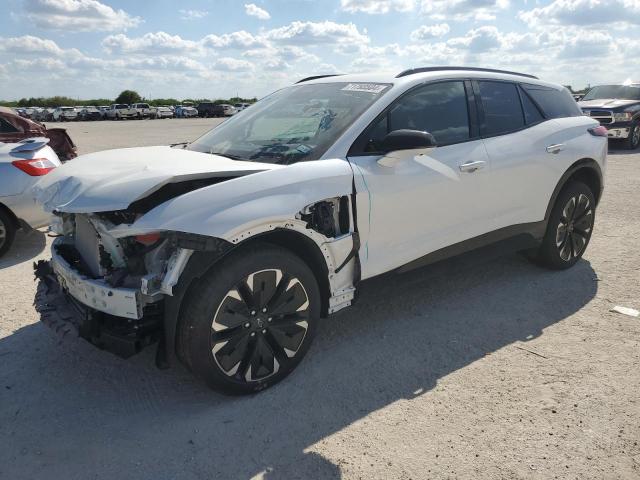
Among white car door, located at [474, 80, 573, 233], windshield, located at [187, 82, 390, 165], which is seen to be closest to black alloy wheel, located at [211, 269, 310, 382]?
windshield, located at [187, 82, 390, 165]

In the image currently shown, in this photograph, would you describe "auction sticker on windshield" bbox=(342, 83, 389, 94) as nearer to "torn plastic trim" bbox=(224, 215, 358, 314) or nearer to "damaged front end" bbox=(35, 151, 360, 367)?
"damaged front end" bbox=(35, 151, 360, 367)

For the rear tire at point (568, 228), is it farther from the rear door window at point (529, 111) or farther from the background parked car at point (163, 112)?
the background parked car at point (163, 112)

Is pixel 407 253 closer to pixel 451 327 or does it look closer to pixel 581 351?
pixel 451 327

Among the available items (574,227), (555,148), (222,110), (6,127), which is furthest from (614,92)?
(222,110)

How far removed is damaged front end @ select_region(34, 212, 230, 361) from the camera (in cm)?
264

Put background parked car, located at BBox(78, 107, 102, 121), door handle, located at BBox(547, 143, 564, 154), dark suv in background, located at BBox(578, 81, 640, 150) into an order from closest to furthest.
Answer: door handle, located at BBox(547, 143, 564, 154) → dark suv in background, located at BBox(578, 81, 640, 150) → background parked car, located at BBox(78, 107, 102, 121)

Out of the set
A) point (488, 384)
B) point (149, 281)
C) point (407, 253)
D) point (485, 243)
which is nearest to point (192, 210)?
point (149, 281)

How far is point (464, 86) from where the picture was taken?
4074 mm

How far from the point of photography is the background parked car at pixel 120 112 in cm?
5412

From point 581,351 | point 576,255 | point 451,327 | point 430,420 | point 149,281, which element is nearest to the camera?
point 149,281

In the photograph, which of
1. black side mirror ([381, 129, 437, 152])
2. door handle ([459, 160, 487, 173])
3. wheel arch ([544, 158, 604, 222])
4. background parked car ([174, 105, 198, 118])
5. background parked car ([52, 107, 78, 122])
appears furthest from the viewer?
background parked car ([174, 105, 198, 118])

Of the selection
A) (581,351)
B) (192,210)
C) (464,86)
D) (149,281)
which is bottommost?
(581,351)

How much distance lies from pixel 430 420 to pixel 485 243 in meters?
1.77

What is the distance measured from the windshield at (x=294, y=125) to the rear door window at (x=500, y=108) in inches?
39.1
